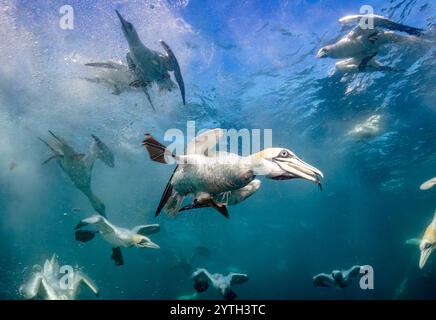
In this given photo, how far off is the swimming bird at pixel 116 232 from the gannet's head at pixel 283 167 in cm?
407

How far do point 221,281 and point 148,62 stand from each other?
6051 millimetres

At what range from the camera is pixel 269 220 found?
49844mm

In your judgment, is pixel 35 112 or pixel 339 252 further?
pixel 339 252

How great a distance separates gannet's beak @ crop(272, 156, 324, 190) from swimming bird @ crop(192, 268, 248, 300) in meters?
6.42

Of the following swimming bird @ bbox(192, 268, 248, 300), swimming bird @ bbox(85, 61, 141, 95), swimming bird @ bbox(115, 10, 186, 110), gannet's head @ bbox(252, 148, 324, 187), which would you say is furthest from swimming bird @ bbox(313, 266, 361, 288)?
gannet's head @ bbox(252, 148, 324, 187)

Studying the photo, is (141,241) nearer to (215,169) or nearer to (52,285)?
(52,285)

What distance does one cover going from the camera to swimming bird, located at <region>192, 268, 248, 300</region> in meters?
7.84

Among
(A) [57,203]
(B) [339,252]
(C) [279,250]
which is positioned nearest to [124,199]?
(A) [57,203]

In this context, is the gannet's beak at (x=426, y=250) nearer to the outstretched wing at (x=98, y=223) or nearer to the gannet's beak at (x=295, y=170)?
the gannet's beak at (x=295, y=170)

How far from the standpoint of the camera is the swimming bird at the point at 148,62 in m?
4.55

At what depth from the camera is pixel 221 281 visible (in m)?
8.08
